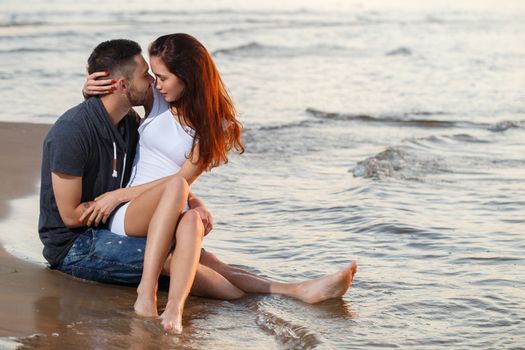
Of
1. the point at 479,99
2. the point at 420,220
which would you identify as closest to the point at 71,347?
the point at 420,220

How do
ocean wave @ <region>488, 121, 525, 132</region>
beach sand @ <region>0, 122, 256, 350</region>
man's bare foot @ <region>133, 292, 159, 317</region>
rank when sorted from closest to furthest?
beach sand @ <region>0, 122, 256, 350</region>
man's bare foot @ <region>133, 292, 159, 317</region>
ocean wave @ <region>488, 121, 525, 132</region>

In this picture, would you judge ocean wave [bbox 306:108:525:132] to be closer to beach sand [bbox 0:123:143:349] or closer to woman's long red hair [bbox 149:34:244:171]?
beach sand [bbox 0:123:143:349]

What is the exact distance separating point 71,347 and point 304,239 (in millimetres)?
2464

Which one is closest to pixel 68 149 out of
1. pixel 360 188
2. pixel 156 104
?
pixel 156 104

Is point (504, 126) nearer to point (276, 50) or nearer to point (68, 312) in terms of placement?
point (68, 312)

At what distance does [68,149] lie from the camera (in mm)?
4340

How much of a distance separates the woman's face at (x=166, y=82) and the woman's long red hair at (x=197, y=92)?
0.06ft

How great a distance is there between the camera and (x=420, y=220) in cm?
632

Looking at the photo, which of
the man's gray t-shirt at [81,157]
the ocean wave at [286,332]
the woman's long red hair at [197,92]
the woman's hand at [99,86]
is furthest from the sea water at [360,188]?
the woman's hand at [99,86]

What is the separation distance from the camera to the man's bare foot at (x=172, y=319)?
4.04m

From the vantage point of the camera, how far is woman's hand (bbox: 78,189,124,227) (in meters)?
4.41

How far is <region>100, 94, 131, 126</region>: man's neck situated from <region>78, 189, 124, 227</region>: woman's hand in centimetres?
37

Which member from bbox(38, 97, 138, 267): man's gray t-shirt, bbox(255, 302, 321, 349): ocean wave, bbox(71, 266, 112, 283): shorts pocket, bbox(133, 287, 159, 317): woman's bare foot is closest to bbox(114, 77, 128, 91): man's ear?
bbox(38, 97, 138, 267): man's gray t-shirt

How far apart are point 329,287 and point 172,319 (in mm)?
927
